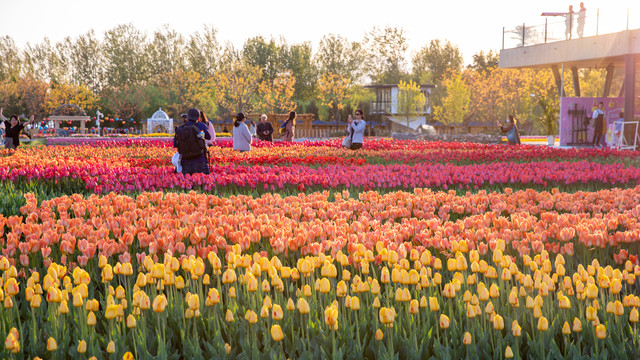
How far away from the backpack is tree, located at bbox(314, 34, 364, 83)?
6754 cm

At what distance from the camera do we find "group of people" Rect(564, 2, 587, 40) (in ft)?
83.1

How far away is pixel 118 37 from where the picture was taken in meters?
78.4

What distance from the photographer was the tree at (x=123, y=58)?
255ft

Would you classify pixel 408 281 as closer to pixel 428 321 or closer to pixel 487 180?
pixel 428 321

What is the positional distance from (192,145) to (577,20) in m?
20.8

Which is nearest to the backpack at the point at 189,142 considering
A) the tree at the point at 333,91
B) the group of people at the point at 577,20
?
the group of people at the point at 577,20

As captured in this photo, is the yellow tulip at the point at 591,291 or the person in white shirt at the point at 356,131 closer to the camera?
the yellow tulip at the point at 591,291

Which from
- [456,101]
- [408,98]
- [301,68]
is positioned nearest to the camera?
[408,98]

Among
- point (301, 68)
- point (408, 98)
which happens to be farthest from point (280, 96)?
point (408, 98)

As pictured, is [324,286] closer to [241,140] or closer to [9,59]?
[241,140]

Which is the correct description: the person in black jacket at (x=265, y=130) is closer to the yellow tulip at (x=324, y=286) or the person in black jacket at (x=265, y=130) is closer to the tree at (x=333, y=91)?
the yellow tulip at (x=324, y=286)

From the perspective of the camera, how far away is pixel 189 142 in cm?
1114

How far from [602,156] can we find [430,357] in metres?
15.1

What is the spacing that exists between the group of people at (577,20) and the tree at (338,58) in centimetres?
5195
